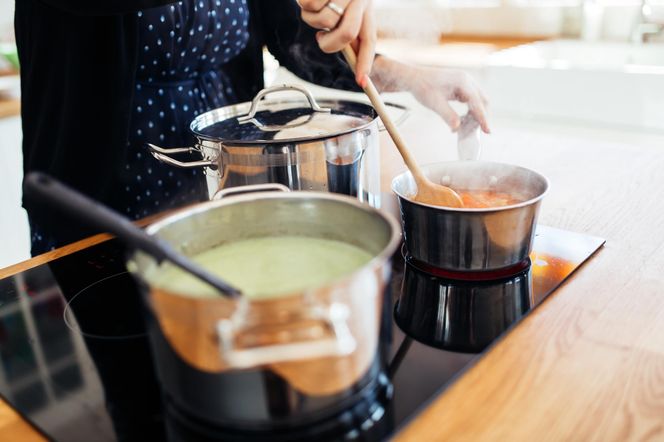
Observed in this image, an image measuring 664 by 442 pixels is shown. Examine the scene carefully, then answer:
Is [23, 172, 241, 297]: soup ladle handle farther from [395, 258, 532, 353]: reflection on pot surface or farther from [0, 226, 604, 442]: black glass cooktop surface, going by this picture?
[395, 258, 532, 353]: reflection on pot surface

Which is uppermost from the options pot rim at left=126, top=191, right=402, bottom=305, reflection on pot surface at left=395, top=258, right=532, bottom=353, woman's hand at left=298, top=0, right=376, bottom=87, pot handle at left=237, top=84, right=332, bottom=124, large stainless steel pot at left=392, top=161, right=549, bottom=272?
woman's hand at left=298, top=0, right=376, bottom=87

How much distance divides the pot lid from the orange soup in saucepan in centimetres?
16

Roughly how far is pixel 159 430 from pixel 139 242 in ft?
0.60

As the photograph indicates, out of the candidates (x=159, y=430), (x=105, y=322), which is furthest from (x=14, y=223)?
(x=159, y=430)

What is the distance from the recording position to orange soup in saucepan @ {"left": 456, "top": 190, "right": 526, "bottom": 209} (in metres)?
0.76

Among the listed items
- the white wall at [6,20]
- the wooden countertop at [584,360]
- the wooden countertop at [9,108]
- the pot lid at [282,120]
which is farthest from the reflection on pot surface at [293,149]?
the white wall at [6,20]

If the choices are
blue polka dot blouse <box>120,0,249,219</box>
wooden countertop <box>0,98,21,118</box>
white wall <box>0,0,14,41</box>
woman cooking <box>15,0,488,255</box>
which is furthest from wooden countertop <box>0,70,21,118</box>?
blue polka dot blouse <box>120,0,249,219</box>

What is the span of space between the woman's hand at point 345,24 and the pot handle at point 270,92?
0.21ft

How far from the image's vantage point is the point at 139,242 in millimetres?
427

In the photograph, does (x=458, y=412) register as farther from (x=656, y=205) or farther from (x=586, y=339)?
(x=656, y=205)

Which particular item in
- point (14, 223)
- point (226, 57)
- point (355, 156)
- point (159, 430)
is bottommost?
point (14, 223)

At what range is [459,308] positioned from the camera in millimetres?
663

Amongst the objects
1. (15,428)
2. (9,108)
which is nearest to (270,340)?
(15,428)

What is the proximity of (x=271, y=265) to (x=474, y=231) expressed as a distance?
0.25 meters
